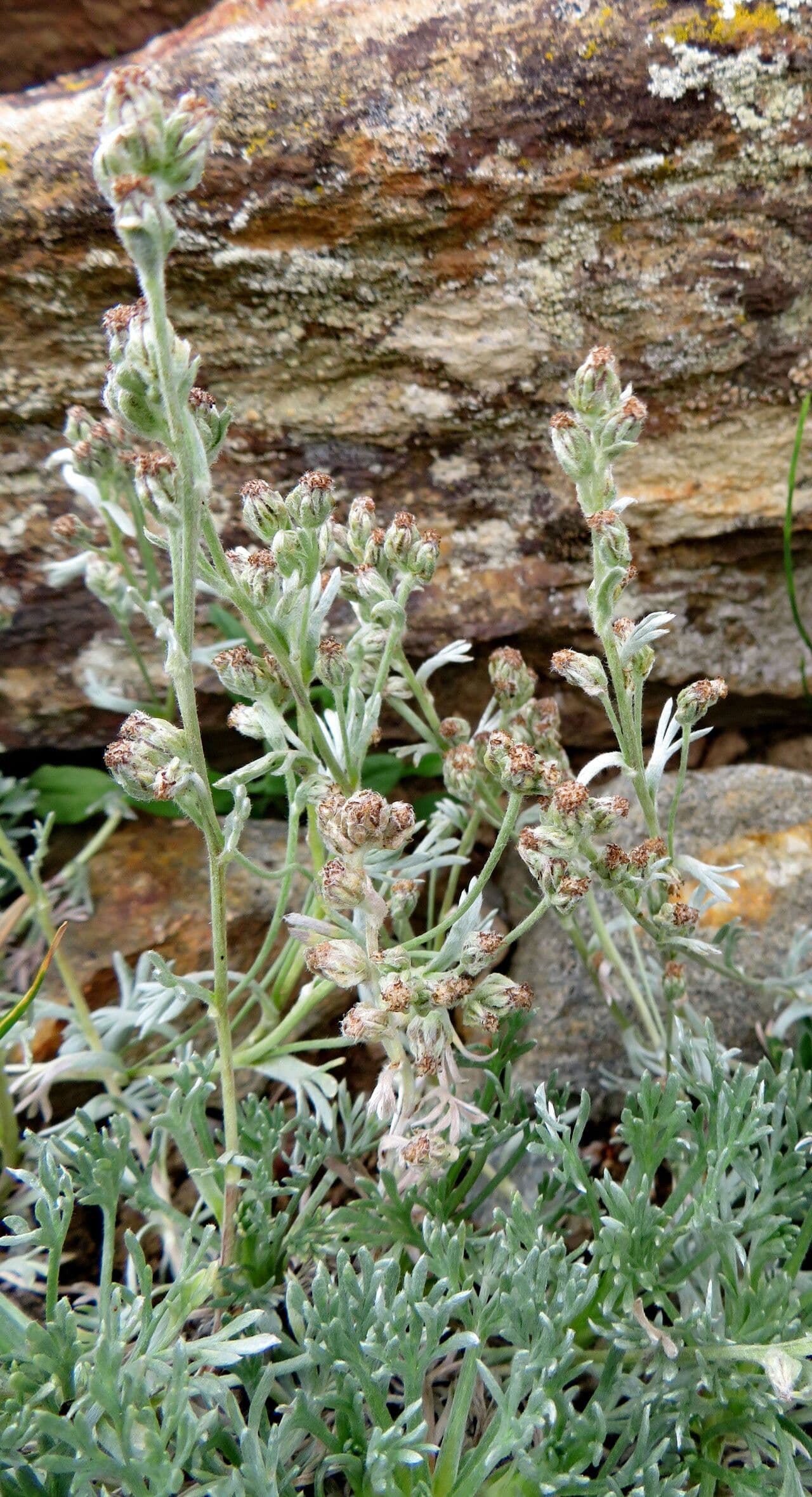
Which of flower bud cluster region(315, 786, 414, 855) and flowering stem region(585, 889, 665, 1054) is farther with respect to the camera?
flowering stem region(585, 889, 665, 1054)

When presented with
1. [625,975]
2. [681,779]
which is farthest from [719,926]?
[681,779]

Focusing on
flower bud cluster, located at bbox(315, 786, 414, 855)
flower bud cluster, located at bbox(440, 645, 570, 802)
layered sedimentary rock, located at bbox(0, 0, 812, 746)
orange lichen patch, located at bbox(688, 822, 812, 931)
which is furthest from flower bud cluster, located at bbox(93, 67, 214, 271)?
orange lichen patch, located at bbox(688, 822, 812, 931)

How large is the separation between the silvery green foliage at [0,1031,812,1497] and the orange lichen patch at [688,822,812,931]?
0.63 metres

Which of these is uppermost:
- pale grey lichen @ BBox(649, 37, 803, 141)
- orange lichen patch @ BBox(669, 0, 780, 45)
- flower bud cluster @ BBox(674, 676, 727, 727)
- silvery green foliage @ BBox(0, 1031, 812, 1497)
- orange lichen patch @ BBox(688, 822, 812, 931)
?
orange lichen patch @ BBox(669, 0, 780, 45)

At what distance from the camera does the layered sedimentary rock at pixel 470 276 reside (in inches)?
85.3

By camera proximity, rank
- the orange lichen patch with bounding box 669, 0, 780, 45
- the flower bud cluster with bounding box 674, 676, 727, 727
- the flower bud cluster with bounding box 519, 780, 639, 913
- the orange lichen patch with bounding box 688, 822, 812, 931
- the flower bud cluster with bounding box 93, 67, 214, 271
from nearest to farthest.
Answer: the flower bud cluster with bounding box 93, 67, 214, 271
the flower bud cluster with bounding box 519, 780, 639, 913
the flower bud cluster with bounding box 674, 676, 727, 727
the orange lichen patch with bounding box 669, 0, 780, 45
the orange lichen patch with bounding box 688, 822, 812, 931

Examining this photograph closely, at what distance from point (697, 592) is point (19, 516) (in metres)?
1.74

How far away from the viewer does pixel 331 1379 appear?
1502mm

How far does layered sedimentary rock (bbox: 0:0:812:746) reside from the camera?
2166mm

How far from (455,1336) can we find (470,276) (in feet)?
6.90

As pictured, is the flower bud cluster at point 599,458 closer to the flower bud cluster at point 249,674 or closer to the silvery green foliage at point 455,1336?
the flower bud cluster at point 249,674

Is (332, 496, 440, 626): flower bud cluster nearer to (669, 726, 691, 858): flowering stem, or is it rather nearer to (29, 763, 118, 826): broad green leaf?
(669, 726, 691, 858): flowering stem

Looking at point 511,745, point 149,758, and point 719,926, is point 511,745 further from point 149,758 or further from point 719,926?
point 719,926

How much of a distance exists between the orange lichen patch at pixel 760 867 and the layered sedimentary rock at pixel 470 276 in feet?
1.77
